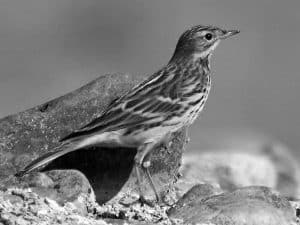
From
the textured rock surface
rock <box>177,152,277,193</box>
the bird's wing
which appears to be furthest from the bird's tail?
rock <box>177,152,277,193</box>

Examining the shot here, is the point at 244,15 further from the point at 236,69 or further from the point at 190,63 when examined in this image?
the point at 190,63

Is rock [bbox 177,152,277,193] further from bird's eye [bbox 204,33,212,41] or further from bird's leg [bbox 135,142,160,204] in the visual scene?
bird's leg [bbox 135,142,160,204]

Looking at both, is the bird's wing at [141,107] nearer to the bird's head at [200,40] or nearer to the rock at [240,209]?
the bird's head at [200,40]

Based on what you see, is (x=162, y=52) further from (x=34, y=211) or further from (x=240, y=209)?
(x=34, y=211)

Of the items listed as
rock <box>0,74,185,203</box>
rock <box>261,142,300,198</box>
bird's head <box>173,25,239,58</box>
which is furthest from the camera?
rock <box>261,142,300,198</box>

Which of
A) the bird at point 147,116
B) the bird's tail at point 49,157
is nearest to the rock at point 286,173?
the bird at point 147,116

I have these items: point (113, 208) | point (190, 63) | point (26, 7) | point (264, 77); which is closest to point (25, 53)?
point (26, 7)

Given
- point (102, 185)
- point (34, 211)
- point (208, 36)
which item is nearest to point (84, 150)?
point (102, 185)
